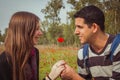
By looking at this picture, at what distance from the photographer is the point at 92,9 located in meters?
4.84

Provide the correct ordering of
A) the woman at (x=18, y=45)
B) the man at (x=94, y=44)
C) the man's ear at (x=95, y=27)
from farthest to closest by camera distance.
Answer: the man's ear at (x=95, y=27) → the man at (x=94, y=44) → the woman at (x=18, y=45)

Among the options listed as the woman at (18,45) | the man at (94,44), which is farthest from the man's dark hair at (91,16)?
the woman at (18,45)

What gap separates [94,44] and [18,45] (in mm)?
1164

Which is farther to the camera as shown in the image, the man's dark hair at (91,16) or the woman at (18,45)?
the man's dark hair at (91,16)

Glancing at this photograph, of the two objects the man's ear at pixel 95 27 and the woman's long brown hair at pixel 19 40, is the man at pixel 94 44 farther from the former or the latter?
the woman's long brown hair at pixel 19 40

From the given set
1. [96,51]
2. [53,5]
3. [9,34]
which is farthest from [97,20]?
[53,5]

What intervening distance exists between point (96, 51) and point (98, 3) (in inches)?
1042

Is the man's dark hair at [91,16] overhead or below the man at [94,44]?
overhead

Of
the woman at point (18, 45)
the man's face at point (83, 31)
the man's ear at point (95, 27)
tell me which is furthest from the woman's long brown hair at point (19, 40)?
the man's ear at point (95, 27)

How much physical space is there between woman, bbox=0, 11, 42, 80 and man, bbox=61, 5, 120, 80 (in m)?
0.85

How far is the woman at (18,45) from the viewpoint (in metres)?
3.92

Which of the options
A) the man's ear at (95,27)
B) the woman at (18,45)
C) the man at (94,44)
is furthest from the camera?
the man's ear at (95,27)

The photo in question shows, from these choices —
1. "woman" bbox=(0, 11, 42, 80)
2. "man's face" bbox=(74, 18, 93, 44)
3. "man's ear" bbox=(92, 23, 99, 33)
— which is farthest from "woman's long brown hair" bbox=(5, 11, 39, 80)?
"man's ear" bbox=(92, 23, 99, 33)

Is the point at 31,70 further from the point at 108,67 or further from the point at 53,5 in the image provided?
the point at 53,5
